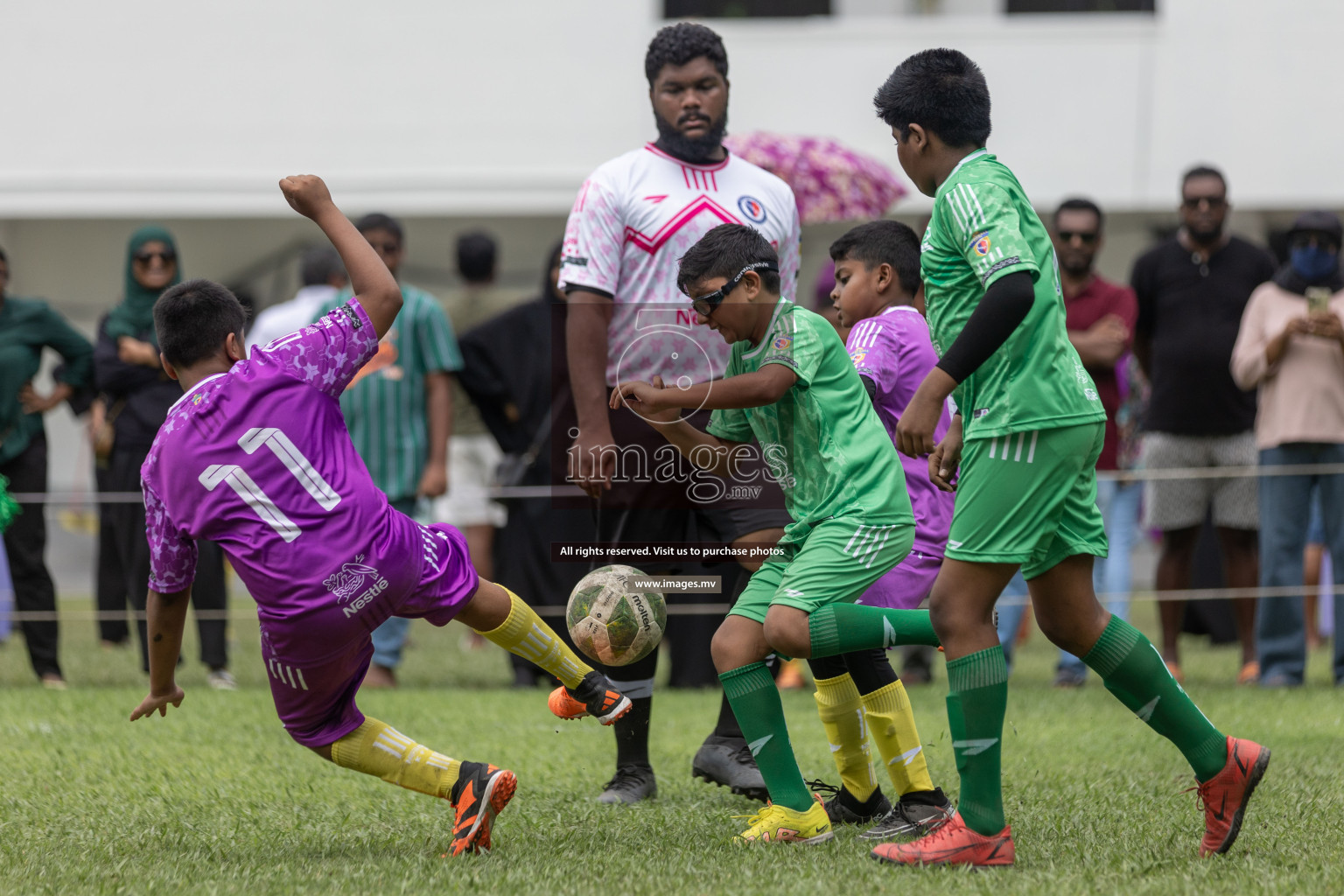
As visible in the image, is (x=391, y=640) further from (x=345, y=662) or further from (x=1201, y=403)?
(x=1201, y=403)

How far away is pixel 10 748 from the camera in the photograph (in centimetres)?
577

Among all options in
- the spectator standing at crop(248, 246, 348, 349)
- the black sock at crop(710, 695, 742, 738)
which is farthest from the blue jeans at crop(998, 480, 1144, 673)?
the spectator standing at crop(248, 246, 348, 349)

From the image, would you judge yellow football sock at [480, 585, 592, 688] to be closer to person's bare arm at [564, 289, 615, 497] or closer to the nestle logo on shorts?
the nestle logo on shorts

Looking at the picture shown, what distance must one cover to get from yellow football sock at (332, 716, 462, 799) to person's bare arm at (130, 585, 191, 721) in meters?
0.45

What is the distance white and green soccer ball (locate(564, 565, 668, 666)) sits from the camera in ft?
14.1

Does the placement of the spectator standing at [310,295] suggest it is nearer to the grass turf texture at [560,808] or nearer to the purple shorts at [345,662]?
the grass turf texture at [560,808]

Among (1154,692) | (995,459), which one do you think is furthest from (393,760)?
(1154,692)

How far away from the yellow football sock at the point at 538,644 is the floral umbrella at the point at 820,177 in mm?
5373

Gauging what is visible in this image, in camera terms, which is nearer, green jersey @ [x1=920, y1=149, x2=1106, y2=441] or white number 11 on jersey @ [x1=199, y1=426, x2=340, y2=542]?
green jersey @ [x1=920, y1=149, x2=1106, y2=441]

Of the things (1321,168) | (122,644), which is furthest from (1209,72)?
(122,644)

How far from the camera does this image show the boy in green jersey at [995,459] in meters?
3.64

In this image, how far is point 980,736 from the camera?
3719mm

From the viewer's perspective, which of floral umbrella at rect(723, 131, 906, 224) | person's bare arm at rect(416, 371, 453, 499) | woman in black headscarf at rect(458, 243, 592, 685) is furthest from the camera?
floral umbrella at rect(723, 131, 906, 224)

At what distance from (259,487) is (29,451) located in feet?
16.8
